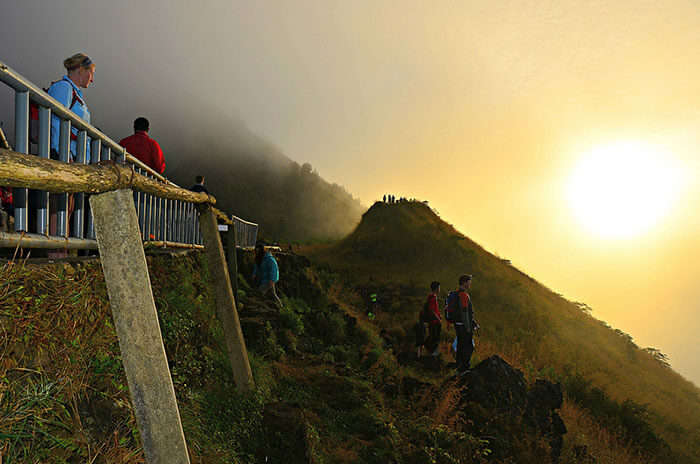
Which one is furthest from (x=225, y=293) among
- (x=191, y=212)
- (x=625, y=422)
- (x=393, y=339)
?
(x=625, y=422)

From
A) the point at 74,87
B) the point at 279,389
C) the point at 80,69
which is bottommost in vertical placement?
the point at 279,389

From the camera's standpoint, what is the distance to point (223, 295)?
441 centimetres

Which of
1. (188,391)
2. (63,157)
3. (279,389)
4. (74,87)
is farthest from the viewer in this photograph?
(279,389)

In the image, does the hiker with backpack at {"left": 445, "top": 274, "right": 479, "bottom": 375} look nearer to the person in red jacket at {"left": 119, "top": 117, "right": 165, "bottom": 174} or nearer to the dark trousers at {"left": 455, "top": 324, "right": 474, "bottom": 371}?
the dark trousers at {"left": 455, "top": 324, "right": 474, "bottom": 371}

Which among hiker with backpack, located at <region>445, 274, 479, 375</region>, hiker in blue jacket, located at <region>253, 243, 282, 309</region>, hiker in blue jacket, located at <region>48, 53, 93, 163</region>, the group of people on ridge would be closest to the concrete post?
hiker in blue jacket, located at <region>48, 53, 93, 163</region>

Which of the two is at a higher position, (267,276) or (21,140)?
(21,140)

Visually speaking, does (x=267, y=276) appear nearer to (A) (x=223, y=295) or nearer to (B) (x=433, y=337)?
(B) (x=433, y=337)

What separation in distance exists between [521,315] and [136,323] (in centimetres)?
2634

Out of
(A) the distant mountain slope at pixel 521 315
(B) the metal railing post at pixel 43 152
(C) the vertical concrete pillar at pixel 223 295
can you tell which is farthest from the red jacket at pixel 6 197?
(A) the distant mountain slope at pixel 521 315

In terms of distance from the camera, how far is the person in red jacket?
704cm

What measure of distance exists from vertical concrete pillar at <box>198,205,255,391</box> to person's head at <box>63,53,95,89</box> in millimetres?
2178

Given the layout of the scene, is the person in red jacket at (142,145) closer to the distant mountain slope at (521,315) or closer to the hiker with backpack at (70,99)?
the hiker with backpack at (70,99)

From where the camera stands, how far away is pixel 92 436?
2.45 metres

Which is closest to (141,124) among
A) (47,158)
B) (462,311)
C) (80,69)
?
(80,69)
